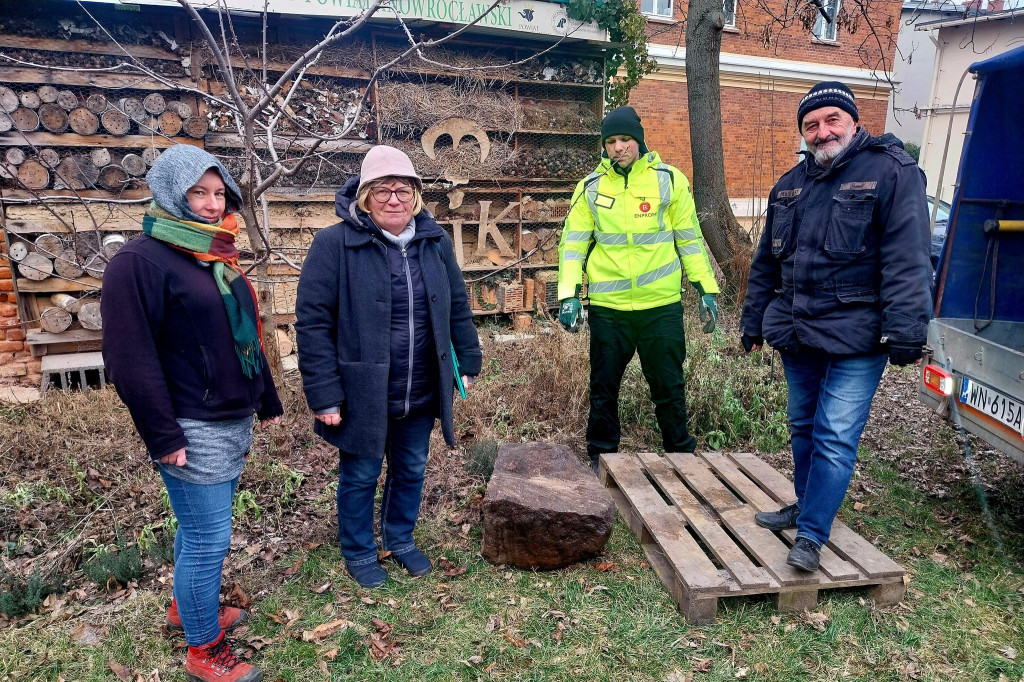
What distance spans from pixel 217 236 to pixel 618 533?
2.53 m

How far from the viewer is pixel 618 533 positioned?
354 cm

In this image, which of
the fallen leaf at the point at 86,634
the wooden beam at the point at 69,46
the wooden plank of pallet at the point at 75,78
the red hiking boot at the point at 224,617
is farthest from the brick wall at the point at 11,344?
the red hiking boot at the point at 224,617

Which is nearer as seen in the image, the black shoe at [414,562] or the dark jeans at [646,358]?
the black shoe at [414,562]

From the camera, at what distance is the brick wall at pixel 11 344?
5.89 metres

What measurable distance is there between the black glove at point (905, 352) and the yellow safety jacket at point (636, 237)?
144 centimetres

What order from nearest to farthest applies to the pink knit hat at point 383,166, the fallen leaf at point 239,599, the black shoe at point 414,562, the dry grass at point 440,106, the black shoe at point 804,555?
the pink knit hat at point 383,166, the black shoe at point 804,555, the fallen leaf at point 239,599, the black shoe at point 414,562, the dry grass at point 440,106

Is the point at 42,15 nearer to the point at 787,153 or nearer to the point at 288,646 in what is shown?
the point at 288,646

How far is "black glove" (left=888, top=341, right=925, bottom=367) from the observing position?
2.52 meters

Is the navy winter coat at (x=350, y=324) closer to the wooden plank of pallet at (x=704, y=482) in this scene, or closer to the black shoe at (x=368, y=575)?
the black shoe at (x=368, y=575)

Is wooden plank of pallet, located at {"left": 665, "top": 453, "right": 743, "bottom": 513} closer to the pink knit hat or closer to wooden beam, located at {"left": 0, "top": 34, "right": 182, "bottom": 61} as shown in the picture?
the pink knit hat

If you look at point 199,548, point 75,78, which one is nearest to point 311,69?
point 75,78

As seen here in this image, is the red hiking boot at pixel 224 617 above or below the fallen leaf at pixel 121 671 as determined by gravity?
above

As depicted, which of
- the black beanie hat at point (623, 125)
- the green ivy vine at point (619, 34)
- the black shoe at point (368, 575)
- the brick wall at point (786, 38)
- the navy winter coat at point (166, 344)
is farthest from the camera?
the brick wall at point (786, 38)

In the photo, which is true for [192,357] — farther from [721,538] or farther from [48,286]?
[48,286]
